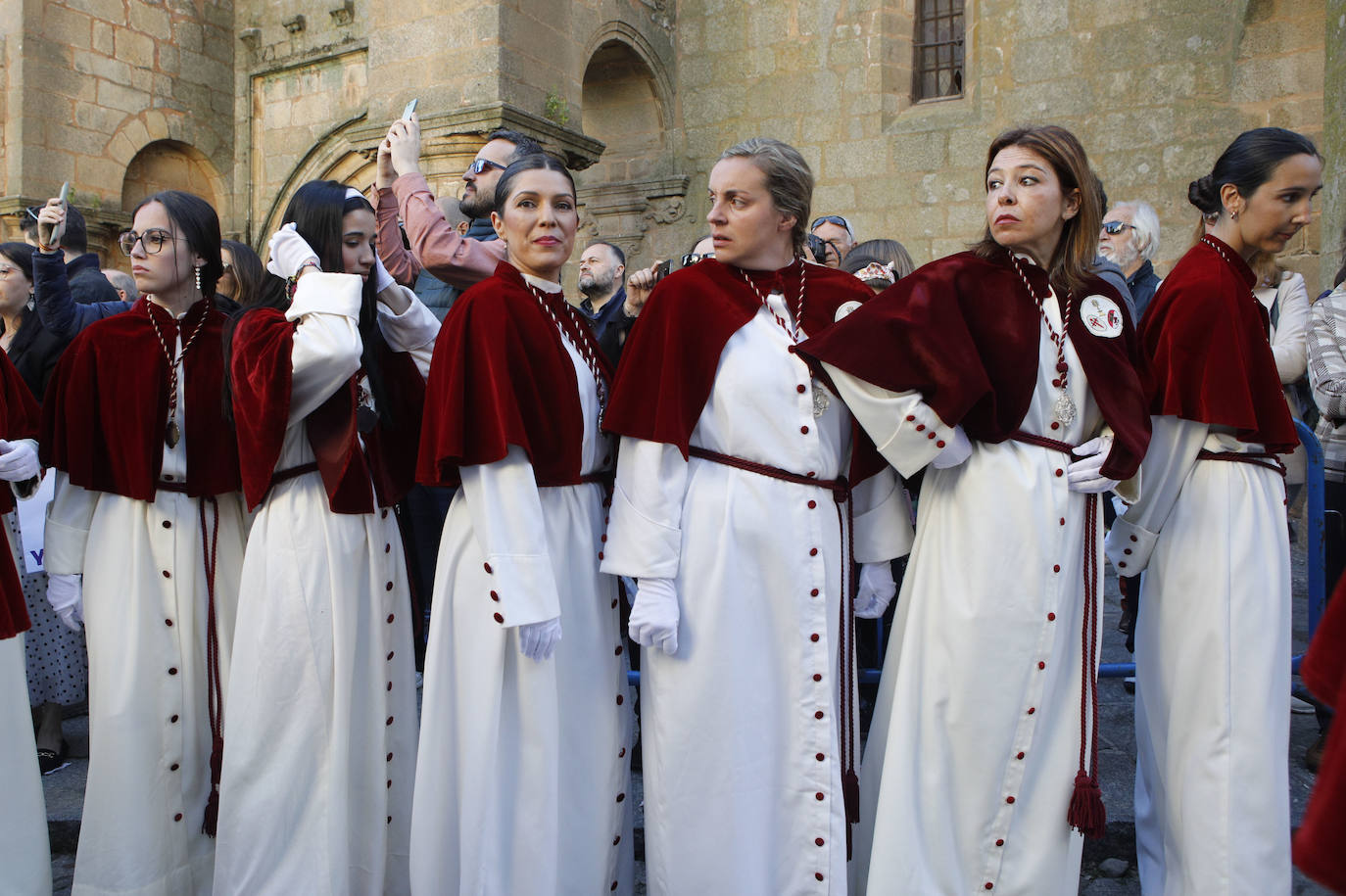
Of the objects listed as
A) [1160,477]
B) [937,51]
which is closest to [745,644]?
[1160,477]

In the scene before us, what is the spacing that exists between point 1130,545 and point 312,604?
2300mm

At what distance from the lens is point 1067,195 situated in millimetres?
2830

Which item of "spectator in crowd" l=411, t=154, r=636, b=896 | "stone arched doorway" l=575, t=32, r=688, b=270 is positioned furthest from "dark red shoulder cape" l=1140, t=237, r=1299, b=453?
"stone arched doorway" l=575, t=32, r=688, b=270

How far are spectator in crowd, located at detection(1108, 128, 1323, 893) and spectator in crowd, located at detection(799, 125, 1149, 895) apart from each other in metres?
0.24

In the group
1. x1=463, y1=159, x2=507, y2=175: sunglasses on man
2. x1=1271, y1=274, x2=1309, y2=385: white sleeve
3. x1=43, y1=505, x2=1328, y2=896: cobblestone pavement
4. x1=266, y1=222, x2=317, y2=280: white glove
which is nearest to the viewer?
x1=266, y1=222, x2=317, y2=280: white glove

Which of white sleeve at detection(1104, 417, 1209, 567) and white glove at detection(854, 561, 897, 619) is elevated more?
white sleeve at detection(1104, 417, 1209, 567)

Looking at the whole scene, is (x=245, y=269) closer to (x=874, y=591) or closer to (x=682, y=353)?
(x=682, y=353)

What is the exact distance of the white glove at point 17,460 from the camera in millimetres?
3117

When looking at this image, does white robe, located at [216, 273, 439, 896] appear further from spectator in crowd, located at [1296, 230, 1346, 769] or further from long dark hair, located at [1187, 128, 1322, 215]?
spectator in crowd, located at [1296, 230, 1346, 769]

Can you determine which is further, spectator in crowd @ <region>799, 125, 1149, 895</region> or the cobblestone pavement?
the cobblestone pavement

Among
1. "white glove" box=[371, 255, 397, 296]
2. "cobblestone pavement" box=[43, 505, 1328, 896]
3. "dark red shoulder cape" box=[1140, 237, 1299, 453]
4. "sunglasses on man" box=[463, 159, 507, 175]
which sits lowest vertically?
"cobblestone pavement" box=[43, 505, 1328, 896]

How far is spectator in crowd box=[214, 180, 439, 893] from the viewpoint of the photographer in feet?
9.37

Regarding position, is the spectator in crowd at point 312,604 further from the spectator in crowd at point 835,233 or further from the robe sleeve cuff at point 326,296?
the spectator in crowd at point 835,233

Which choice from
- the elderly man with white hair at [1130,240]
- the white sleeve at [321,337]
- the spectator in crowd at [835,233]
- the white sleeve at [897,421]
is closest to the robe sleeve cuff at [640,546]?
the white sleeve at [897,421]
